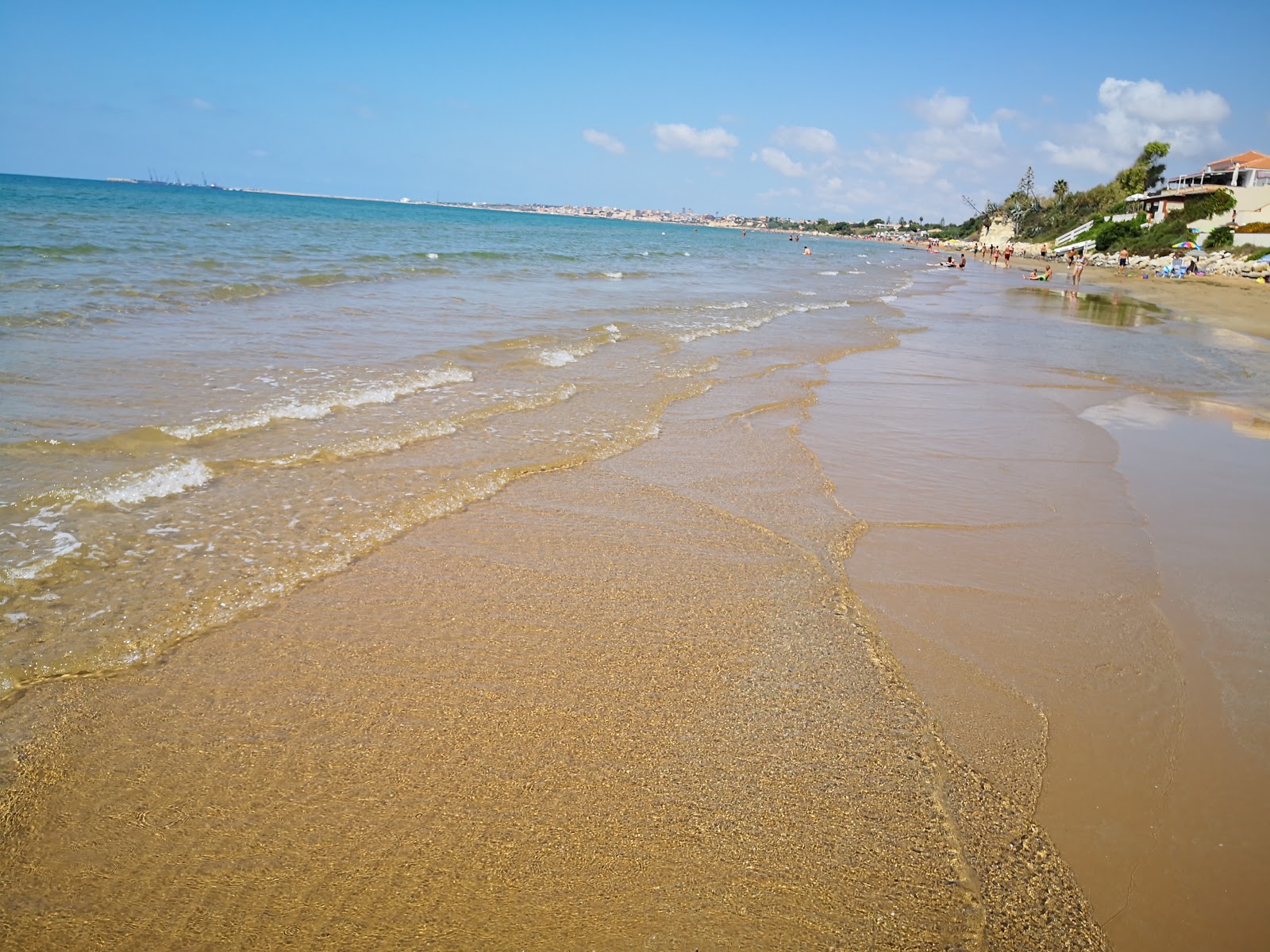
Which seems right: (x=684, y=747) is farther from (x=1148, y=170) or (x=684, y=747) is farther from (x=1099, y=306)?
(x=1148, y=170)

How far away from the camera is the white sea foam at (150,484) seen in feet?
17.0

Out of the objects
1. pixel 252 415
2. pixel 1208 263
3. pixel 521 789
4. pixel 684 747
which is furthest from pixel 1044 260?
pixel 521 789

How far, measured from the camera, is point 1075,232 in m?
82.4

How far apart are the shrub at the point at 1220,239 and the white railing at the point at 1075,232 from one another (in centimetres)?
3093

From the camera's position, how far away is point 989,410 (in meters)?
9.86

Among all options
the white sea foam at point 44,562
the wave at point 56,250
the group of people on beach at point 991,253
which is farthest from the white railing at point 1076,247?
the white sea foam at point 44,562

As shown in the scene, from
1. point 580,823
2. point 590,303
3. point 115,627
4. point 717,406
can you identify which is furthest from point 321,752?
point 590,303

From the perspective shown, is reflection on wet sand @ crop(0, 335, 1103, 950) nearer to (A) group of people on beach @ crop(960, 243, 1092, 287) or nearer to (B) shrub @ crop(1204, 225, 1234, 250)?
(A) group of people on beach @ crop(960, 243, 1092, 287)

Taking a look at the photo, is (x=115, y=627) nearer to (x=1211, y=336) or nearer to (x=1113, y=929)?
(x=1113, y=929)

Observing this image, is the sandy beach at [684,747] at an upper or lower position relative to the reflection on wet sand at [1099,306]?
lower

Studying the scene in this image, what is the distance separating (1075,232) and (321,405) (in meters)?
95.7

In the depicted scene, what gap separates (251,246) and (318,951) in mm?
29421

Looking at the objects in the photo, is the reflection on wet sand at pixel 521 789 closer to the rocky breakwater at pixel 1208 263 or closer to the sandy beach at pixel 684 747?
the sandy beach at pixel 684 747

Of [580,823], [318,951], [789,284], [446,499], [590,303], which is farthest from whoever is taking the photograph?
[789,284]
